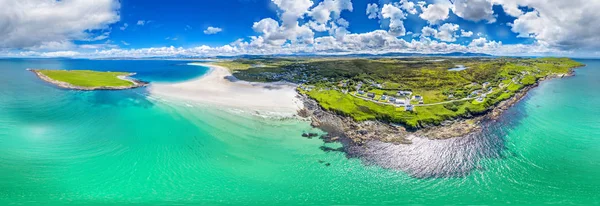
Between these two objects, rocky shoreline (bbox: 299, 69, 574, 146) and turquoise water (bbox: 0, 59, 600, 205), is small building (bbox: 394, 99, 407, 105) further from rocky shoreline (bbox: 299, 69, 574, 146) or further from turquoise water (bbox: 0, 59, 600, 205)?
turquoise water (bbox: 0, 59, 600, 205)

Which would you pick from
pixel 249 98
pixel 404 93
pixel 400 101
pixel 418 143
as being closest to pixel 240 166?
pixel 418 143

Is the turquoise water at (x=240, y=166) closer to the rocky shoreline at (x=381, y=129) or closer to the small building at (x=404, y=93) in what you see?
the rocky shoreline at (x=381, y=129)

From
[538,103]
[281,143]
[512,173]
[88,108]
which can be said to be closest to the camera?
[512,173]

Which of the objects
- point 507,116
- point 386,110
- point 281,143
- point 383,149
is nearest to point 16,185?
point 281,143

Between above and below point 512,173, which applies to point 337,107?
above

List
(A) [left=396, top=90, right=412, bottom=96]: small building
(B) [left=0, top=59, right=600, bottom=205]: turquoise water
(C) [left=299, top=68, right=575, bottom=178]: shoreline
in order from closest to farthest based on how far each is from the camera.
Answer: (B) [left=0, top=59, right=600, bottom=205]: turquoise water, (C) [left=299, top=68, right=575, bottom=178]: shoreline, (A) [left=396, top=90, right=412, bottom=96]: small building

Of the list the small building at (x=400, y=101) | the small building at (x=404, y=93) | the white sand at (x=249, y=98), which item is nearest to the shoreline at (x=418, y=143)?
the white sand at (x=249, y=98)

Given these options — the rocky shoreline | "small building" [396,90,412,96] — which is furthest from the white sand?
"small building" [396,90,412,96]

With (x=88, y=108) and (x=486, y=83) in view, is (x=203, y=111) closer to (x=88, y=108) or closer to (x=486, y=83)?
(x=88, y=108)
